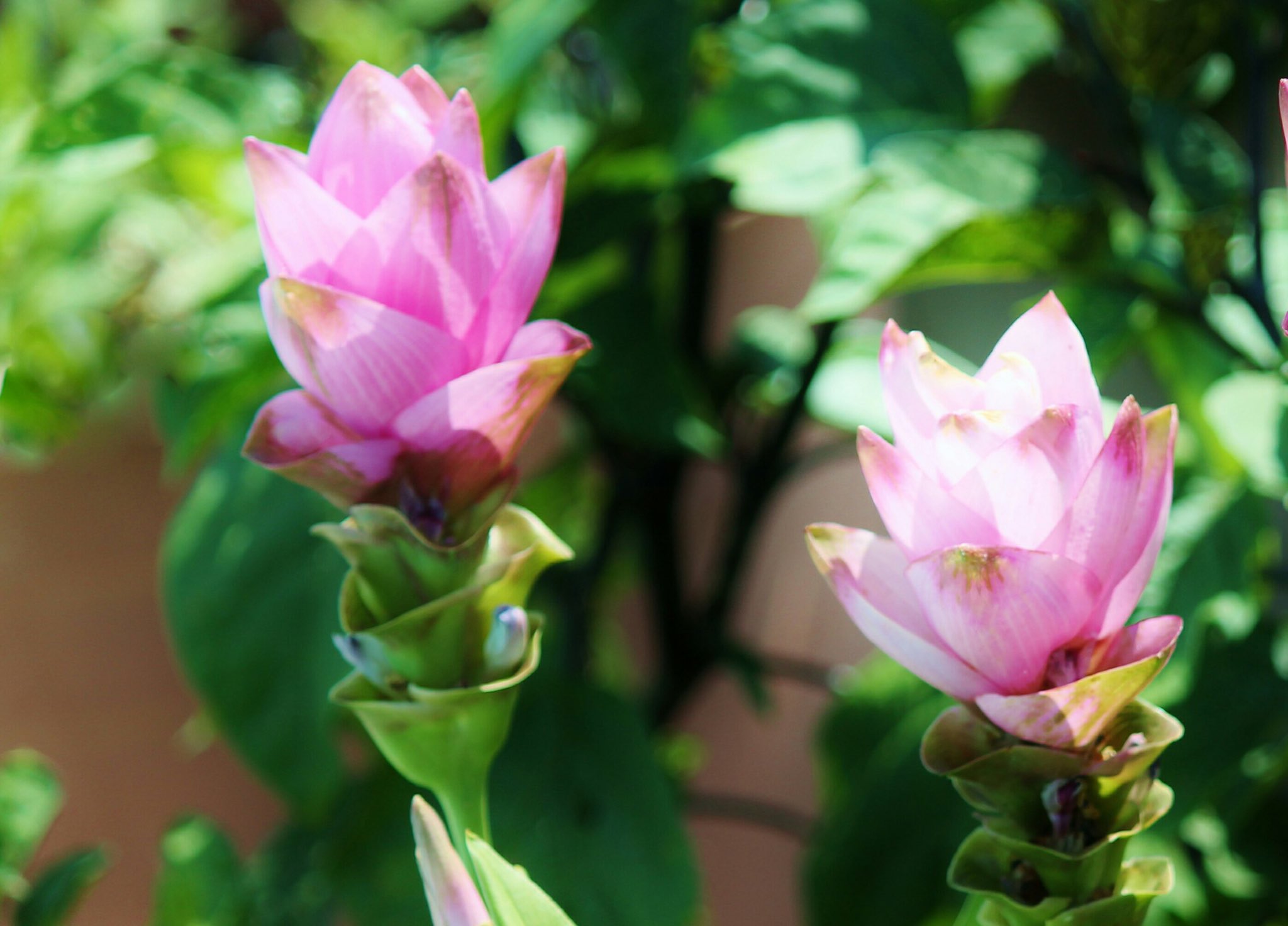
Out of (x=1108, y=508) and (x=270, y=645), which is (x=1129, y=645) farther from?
(x=270, y=645)

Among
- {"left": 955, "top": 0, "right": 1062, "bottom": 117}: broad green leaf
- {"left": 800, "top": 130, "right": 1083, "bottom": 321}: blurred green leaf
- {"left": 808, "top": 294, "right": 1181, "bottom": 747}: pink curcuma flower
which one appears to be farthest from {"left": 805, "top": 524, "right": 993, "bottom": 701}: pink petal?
{"left": 955, "top": 0, "right": 1062, "bottom": 117}: broad green leaf

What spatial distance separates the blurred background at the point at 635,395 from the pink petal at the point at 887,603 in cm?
14

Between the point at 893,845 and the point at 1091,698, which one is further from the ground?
the point at 1091,698

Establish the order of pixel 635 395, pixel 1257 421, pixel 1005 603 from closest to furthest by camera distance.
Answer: pixel 1005 603, pixel 1257 421, pixel 635 395

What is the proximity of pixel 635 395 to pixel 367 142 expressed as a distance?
25 cm

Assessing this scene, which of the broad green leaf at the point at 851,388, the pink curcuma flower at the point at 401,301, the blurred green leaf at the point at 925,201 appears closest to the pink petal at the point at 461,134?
the pink curcuma flower at the point at 401,301

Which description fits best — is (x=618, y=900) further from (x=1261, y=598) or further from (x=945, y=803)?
(x=1261, y=598)

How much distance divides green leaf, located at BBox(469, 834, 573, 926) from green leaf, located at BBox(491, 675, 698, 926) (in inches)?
8.1

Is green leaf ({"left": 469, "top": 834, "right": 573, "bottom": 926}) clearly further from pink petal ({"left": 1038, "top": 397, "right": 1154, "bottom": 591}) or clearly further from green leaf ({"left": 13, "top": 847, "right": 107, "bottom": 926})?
green leaf ({"left": 13, "top": 847, "right": 107, "bottom": 926})

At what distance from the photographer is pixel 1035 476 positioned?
0.12 metres

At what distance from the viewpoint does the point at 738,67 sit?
311 mm

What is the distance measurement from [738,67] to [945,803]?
25 cm

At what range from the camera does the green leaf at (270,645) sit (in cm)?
34

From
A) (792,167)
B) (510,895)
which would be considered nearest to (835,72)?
(792,167)
